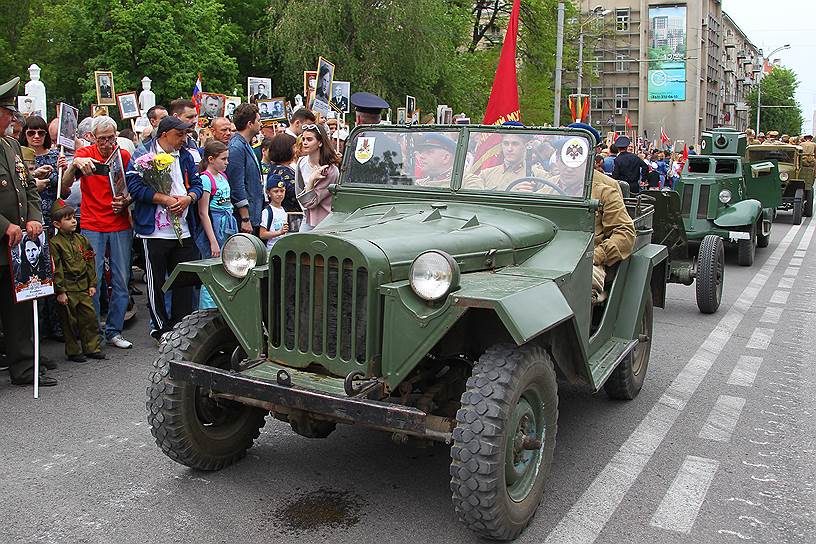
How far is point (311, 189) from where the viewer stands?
6543 mm

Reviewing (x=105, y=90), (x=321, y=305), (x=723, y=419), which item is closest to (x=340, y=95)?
(x=105, y=90)

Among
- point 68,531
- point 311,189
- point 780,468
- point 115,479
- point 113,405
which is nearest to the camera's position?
point 68,531

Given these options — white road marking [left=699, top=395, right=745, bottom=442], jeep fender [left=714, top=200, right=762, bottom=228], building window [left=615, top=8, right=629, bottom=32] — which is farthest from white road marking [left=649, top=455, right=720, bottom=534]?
building window [left=615, top=8, right=629, bottom=32]

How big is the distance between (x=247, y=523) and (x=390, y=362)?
1017 mm

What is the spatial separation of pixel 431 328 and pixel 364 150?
7.11ft

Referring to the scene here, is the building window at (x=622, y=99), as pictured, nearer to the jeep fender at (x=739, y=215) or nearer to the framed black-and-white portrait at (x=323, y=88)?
the jeep fender at (x=739, y=215)

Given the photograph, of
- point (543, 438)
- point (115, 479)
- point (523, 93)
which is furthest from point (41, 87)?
point (523, 93)

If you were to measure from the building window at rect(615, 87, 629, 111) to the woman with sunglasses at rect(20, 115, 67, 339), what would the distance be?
81.4 metres

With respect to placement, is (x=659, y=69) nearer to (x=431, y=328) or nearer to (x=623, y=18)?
(x=623, y=18)

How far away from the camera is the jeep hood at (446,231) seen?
4012 mm

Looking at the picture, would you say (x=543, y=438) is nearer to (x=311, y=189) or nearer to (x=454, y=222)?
(x=454, y=222)

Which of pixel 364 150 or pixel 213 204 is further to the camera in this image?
pixel 213 204

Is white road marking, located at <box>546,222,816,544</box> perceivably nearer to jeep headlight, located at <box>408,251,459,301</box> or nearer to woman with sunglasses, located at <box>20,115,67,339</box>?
jeep headlight, located at <box>408,251,459,301</box>

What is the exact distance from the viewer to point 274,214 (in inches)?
300
